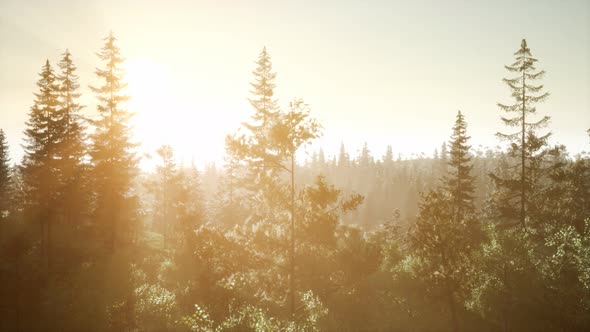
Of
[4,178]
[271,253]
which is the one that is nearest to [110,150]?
[271,253]

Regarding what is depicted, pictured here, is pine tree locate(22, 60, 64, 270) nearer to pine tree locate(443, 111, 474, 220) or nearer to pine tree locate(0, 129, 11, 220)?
pine tree locate(0, 129, 11, 220)

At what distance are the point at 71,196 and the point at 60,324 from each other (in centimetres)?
1162

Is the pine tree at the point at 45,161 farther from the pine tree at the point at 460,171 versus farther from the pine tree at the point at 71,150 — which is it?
the pine tree at the point at 460,171

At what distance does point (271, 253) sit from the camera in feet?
45.6

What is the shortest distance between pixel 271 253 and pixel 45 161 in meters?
23.9

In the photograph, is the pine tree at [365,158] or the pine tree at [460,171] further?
the pine tree at [365,158]

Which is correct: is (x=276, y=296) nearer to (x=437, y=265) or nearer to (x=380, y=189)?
(x=437, y=265)

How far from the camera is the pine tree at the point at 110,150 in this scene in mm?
24656

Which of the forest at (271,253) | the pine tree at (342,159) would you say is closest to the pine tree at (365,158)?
the pine tree at (342,159)

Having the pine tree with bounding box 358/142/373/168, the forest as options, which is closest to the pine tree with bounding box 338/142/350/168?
the pine tree with bounding box 358/142/373/168

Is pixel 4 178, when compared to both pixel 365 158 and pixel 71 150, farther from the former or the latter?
pixel 365 158

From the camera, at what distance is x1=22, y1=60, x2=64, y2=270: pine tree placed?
24766 millimetres

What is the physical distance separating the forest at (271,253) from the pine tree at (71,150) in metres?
0.13

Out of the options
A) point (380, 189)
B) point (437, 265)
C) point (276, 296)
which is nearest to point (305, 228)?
point (276, 296)
